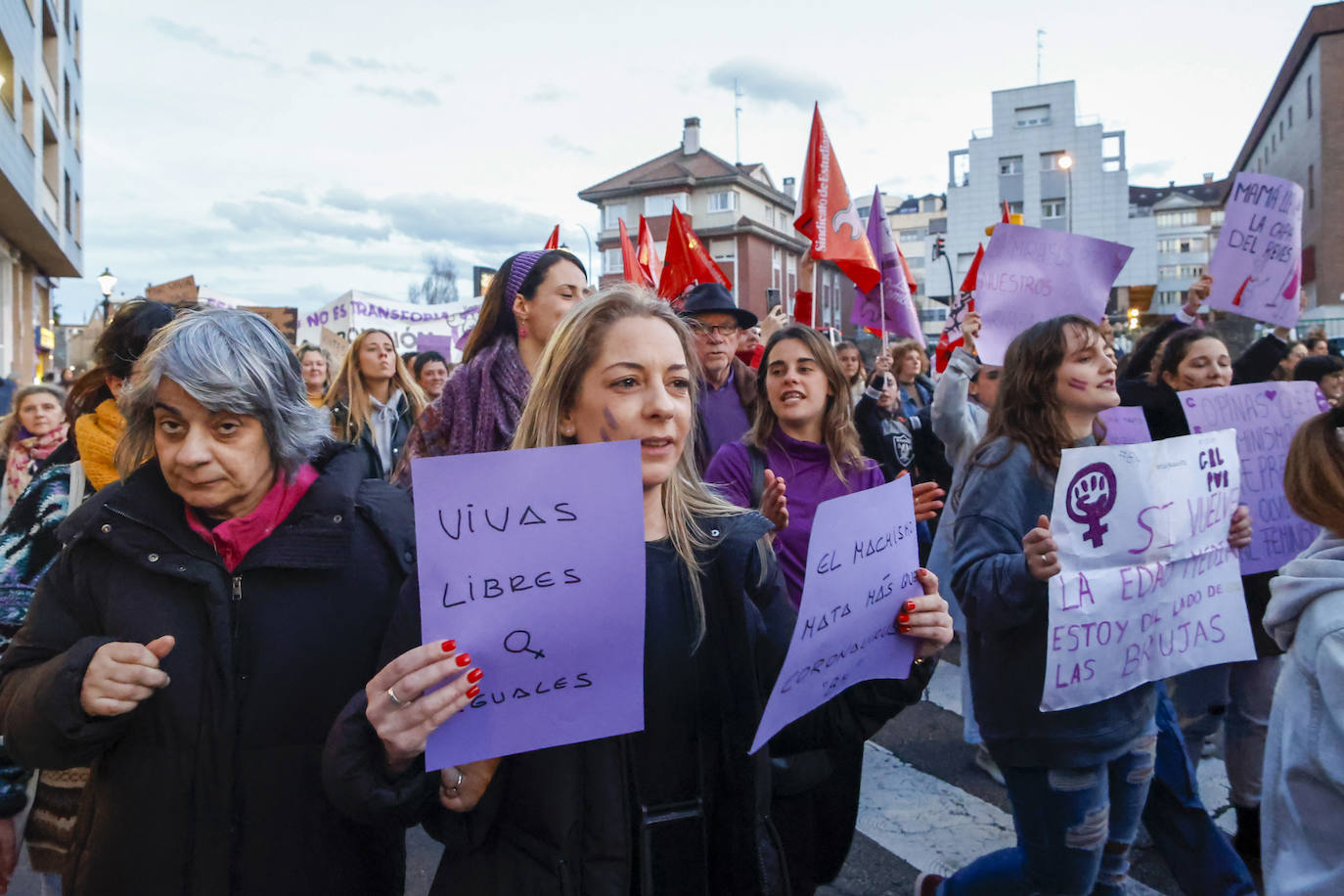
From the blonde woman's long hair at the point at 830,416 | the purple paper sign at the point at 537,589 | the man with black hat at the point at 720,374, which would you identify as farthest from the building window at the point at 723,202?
the purple paper sign at the point at 537,589

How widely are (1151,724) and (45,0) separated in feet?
97.9

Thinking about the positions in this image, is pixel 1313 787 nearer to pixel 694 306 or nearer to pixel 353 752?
pixel 353 752

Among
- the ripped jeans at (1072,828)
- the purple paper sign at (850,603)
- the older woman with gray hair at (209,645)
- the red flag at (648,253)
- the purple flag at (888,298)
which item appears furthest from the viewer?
the red flag at (648,253)

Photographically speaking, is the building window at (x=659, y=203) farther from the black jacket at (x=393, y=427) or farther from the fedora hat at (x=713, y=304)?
the fedora hat at (x=713, y=304)

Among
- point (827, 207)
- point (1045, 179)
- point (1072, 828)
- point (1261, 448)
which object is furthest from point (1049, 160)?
point (1072, 828)

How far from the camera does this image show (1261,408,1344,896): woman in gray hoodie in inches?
71.3

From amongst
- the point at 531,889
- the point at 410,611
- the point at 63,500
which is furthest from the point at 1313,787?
the point at 63,500

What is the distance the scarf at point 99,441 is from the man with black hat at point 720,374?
7.82 feet

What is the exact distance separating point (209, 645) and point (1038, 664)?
2142 millimetres

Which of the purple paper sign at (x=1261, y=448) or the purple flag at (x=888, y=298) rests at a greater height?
the purple flag at (x=888, y=298)

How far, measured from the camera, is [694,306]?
17.8 feet

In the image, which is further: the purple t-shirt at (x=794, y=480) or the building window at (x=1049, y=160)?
the building window at (x=1049, y=160)

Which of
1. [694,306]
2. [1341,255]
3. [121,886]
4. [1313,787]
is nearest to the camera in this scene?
[121,886]

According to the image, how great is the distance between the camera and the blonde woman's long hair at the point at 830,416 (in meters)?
3.55
